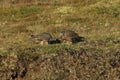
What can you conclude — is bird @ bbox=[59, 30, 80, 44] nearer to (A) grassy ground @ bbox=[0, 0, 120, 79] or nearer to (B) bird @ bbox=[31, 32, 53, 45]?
(A) grassy ground @ bbox=[0, 0, 120, 79]

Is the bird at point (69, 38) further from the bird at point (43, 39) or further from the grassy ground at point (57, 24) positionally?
the bird at point (43, 39)

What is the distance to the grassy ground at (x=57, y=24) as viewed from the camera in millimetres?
18347

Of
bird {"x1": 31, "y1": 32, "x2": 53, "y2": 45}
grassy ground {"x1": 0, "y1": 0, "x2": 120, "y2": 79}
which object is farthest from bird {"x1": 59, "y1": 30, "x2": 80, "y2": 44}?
bird {"x1": 31, "y1": 32, "x2": 53, "y2": 45}

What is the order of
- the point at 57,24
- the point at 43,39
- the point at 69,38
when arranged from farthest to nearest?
the point at 57,24 → the point at 69,38 → the point at 43,39

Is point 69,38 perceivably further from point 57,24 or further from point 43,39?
point 57,24

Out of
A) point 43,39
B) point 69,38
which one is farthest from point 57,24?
point 43,39

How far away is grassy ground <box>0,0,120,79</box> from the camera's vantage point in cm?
1835

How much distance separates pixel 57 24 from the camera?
2731 centimetres

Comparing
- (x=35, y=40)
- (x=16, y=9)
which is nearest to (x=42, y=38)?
(x=35, y=40)

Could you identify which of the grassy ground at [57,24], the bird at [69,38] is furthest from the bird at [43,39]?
the bird at [69,38]

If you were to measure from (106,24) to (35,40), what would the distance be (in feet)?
23.8

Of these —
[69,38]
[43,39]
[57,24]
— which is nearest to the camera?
[43,39]

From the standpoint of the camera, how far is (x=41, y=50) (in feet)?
57.7

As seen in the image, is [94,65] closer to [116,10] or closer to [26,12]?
[116,10]
